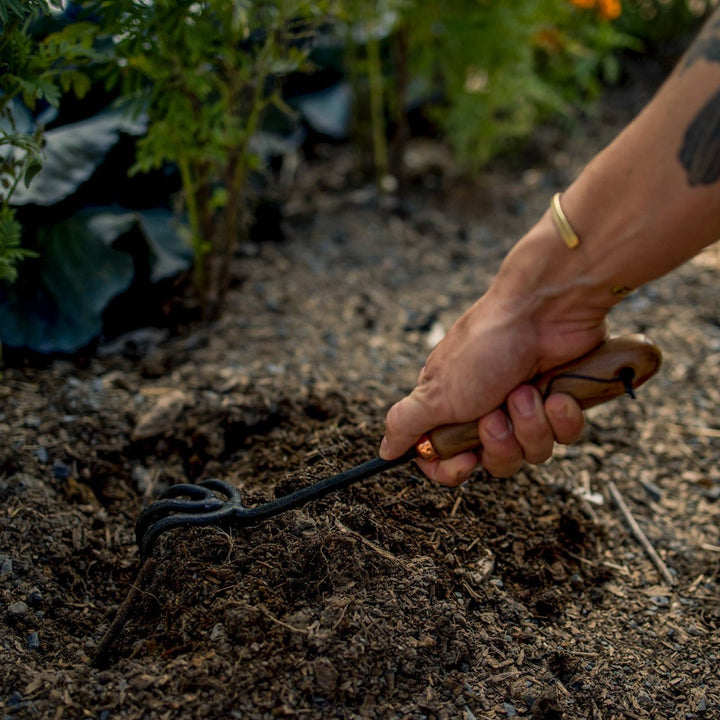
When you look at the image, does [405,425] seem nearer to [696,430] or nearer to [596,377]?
[596,377]

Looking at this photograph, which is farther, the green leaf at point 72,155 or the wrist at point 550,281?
the green leaf at point 72,155

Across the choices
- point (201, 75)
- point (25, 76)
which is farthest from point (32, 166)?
point (201, 75)

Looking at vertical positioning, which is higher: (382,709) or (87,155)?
(87,155)

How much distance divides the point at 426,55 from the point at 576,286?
124 inches

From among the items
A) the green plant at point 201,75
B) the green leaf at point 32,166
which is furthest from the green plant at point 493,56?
the green leaf at point 32,166

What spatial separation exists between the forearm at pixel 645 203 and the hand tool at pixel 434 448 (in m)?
0.12

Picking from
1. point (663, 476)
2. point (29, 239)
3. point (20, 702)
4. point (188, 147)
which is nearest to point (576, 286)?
point (663, 476)

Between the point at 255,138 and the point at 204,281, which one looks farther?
the point at 255,138

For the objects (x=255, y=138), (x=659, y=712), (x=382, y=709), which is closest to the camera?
(x=382, y=709)

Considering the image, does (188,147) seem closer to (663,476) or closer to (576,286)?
(576,286)

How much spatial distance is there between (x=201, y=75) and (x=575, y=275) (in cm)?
163

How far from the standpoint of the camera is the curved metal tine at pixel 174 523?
5.81ft

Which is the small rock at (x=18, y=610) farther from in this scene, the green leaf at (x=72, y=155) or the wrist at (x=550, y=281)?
the green leaf at (x=72, y=155)

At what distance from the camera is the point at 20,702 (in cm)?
159
